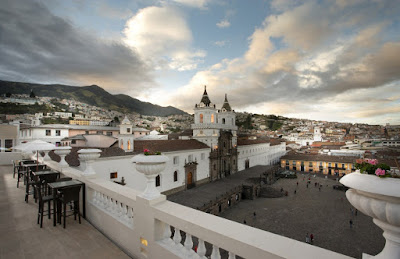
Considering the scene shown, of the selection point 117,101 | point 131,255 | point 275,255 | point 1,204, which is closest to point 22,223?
point 1,204

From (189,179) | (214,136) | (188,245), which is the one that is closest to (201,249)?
(188,245)

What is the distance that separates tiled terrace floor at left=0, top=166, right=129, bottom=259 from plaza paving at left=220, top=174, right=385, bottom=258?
1861cm

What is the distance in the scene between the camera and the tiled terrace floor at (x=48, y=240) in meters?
3.59

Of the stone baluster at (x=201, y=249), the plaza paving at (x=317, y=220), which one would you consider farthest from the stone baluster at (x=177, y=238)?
the plaza paving at (x=317, y=220)

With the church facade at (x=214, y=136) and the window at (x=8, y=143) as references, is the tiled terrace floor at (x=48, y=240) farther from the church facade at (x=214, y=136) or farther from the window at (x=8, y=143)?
the window at (x=8, y=143)

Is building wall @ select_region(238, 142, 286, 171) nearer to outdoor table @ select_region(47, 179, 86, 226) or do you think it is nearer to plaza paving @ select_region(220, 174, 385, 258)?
plaza paving @ select_region(220, 174, 385, 258)

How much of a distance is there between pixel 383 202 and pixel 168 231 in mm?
2946

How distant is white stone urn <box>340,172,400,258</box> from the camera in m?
1.40

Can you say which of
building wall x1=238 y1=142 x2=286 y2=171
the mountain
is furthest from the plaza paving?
the mountain

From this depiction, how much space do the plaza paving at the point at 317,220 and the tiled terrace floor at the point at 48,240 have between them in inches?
733

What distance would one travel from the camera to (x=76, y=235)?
4293mm

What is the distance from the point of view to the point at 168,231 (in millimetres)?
3219

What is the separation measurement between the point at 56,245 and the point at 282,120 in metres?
194

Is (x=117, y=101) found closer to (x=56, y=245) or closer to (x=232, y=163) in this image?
(x=232, y=163)
